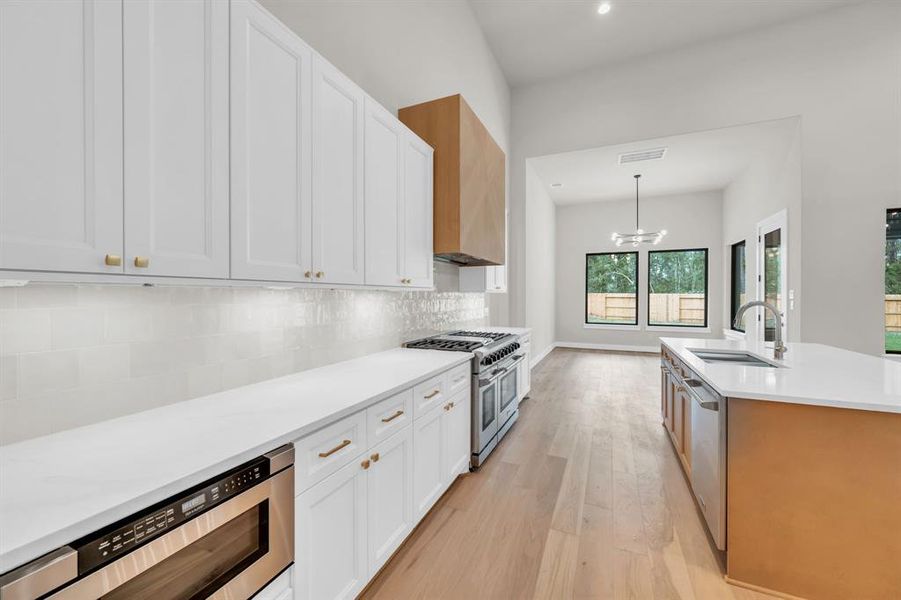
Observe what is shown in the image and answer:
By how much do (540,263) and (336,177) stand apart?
598 cm

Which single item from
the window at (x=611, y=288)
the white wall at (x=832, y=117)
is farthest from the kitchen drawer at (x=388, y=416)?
the window at (x=611, y=288)

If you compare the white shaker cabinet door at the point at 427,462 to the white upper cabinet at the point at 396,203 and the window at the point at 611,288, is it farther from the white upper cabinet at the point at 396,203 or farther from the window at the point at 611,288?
the window at the point at 611,288

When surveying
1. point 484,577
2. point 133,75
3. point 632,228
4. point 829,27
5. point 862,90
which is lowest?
point 484,577

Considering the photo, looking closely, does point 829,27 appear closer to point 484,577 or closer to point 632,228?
point 632,228

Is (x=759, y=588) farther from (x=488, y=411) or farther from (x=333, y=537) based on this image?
(x=333, y=537)

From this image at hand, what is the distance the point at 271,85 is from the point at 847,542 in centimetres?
307

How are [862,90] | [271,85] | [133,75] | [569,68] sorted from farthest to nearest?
[569,68], [862,90], [271,85], [133,75]

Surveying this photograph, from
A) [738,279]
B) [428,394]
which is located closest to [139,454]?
[428,394]

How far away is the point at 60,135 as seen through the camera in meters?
0.90

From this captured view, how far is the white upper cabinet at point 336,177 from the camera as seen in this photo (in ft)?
5.61

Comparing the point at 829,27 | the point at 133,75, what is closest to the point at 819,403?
the point at 133,75

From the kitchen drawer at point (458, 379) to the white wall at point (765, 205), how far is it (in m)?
4.26

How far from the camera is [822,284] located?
13.7ft

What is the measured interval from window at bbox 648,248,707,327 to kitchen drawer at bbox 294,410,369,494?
8418 mm
